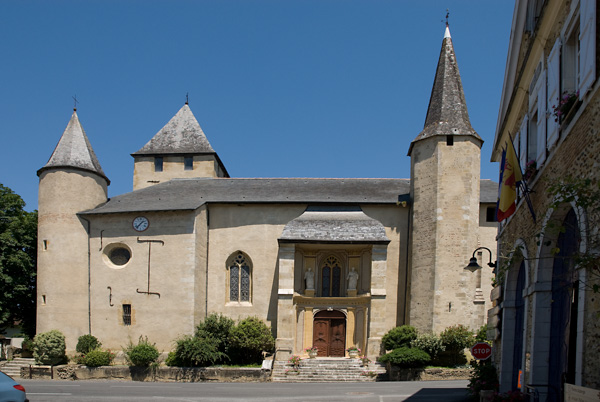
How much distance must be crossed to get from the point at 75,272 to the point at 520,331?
74.8ft

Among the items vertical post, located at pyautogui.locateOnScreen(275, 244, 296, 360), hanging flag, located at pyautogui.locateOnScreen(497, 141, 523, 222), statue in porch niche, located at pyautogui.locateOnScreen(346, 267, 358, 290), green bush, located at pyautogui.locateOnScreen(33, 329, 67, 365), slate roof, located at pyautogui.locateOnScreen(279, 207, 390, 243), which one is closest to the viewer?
hanging flag, located at pyautogui.locateOnScreen(497, 141, 523, 222)

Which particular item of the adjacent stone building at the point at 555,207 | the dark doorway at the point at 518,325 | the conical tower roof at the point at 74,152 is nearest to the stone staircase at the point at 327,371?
the adjacent stone building at the point at 555,207

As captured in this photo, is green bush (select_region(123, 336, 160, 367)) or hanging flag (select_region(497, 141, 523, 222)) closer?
hanging flag (select_region(497, 141, 523, 222))

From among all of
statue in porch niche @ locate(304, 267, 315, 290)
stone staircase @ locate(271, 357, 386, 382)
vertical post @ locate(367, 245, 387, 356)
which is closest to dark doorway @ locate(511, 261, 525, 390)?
stone staircase @ locate(271, 357, 386, 382)

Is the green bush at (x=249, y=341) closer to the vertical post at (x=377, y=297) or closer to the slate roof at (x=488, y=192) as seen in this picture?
the vertical post at (x=377, y=297)

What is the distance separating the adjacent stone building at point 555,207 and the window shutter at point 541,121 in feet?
0.06

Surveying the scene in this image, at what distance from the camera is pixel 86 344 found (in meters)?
28.8

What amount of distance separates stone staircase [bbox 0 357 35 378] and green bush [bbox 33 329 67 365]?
0.88 meters

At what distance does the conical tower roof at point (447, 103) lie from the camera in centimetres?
2859

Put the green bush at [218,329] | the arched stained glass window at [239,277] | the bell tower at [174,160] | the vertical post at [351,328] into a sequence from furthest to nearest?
the bell tower at [174,160], the arched stained glass window at [239,277], the vertical post at [351,328], the green bush at [218,329]

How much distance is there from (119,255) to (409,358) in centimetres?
1492

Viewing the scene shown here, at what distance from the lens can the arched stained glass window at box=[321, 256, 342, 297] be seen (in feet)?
98.8

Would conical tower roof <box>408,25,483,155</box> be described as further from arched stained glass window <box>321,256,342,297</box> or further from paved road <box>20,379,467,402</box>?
paved road <box>20,379,467,402</box>

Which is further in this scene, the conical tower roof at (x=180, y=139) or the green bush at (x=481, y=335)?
the conical tower roof at (x=180, y=139)
